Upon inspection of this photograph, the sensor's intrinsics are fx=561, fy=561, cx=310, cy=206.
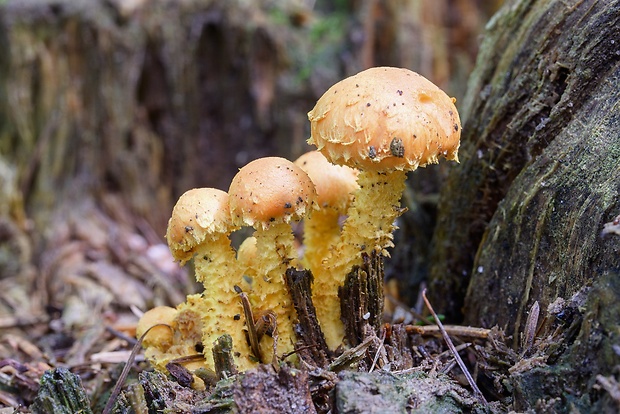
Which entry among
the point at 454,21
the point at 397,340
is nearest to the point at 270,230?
the point at 397,340

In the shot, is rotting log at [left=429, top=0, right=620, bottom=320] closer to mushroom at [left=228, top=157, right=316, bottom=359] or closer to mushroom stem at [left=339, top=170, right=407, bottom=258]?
A: mushroom stem at [left=339, top=170, right=407, bottom=258]

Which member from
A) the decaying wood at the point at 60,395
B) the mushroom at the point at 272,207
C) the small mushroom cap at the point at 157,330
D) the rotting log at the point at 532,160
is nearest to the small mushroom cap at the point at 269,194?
the mushroom at the point at 272,207

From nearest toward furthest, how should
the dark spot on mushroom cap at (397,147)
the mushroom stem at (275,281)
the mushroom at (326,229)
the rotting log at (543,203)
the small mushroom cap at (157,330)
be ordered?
1. the rotting log at (543,203)
2. the dark spot on mushroom cap at (397,147)
3. the mushroom stem at (275,281)
4. the mushroom at (326,229)
5. the small mushroom cap at (157,330)

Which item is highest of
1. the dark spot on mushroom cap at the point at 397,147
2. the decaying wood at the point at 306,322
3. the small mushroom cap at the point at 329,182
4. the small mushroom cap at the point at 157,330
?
the small mushroom cap at the point at 329,182

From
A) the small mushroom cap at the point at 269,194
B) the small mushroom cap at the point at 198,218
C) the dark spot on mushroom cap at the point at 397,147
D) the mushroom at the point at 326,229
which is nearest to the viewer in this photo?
the dark spot on mushroom cap at the point at 397,147

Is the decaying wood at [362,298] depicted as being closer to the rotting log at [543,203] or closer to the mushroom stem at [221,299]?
the mushroom stem at [221,299]

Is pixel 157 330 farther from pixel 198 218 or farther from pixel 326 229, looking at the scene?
pixel 326 229

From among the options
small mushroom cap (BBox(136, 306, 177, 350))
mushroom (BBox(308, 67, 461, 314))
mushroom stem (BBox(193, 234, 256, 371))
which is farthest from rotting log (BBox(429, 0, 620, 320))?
small mushroom cap (BBox(136, 306, 177, 350))
